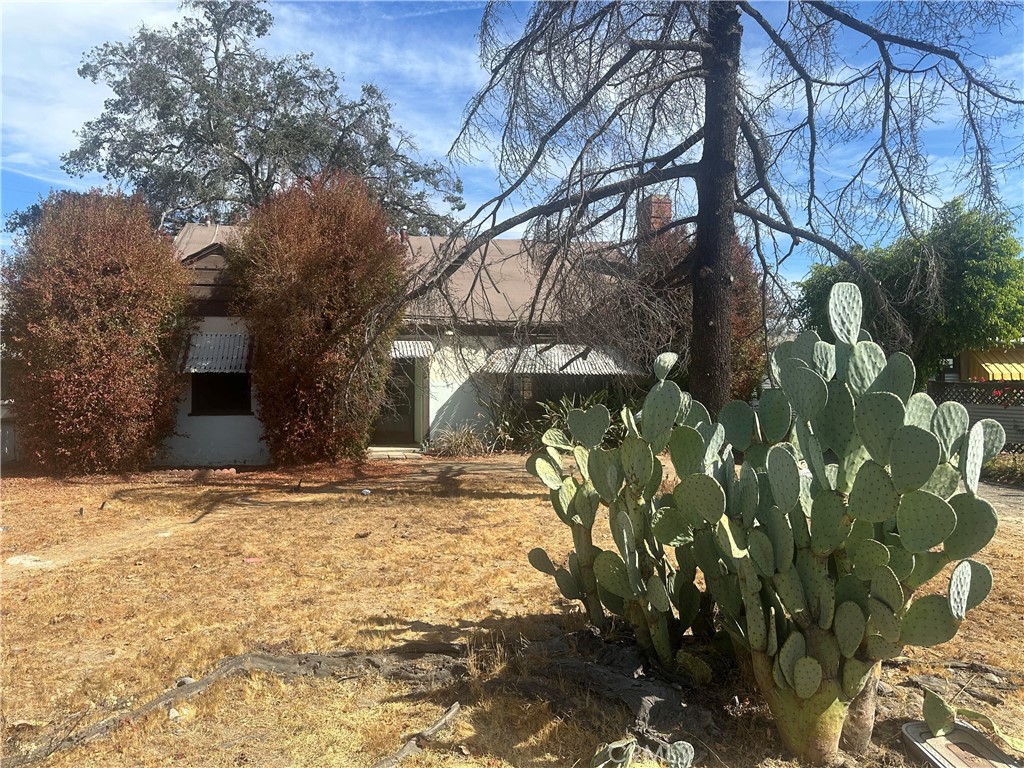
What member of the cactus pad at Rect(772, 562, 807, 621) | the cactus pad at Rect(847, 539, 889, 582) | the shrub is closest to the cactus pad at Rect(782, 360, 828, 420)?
the cactus pad at Rect(847, 539, 889, 582)

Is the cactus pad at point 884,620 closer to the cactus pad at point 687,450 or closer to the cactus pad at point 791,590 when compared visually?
the cactus pad at point 791,590

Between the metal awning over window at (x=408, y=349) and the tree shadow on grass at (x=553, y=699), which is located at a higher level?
the metal awning over window at (x=408, y=349)

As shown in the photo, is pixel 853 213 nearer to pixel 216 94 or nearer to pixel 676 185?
pixel 676 185

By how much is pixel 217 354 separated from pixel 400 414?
451cm

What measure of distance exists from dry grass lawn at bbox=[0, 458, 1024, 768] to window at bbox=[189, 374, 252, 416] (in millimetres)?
4310

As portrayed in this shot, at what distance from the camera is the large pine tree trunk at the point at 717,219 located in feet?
29.2

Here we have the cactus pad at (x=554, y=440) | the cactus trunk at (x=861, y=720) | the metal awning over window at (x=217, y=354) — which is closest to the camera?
the cactus trunk at (x=861, y=720)

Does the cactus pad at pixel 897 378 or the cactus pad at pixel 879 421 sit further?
the cactus pad at pixel 897 378

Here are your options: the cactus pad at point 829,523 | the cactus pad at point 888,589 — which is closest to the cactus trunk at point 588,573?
the cactus pad at point 829,523

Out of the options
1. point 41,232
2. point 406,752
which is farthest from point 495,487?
point 41,232

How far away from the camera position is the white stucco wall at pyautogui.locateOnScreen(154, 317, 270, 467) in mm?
13688

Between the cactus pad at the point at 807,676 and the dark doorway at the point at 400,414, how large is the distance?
39.6 ft

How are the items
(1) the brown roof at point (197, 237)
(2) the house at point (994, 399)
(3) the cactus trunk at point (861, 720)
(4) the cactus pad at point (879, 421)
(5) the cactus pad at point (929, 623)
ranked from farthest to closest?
(1) the brown roof at point (197, 237), (2) the house at point (994, 399), (3) the cactus trunk at point (861, 720), (5) the cactus pad at point (929, 623), (4) the cactus pad at point (879, 421)

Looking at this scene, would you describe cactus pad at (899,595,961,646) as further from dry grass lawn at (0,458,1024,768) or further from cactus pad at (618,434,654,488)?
cactus pad at (618,434,654,488)
